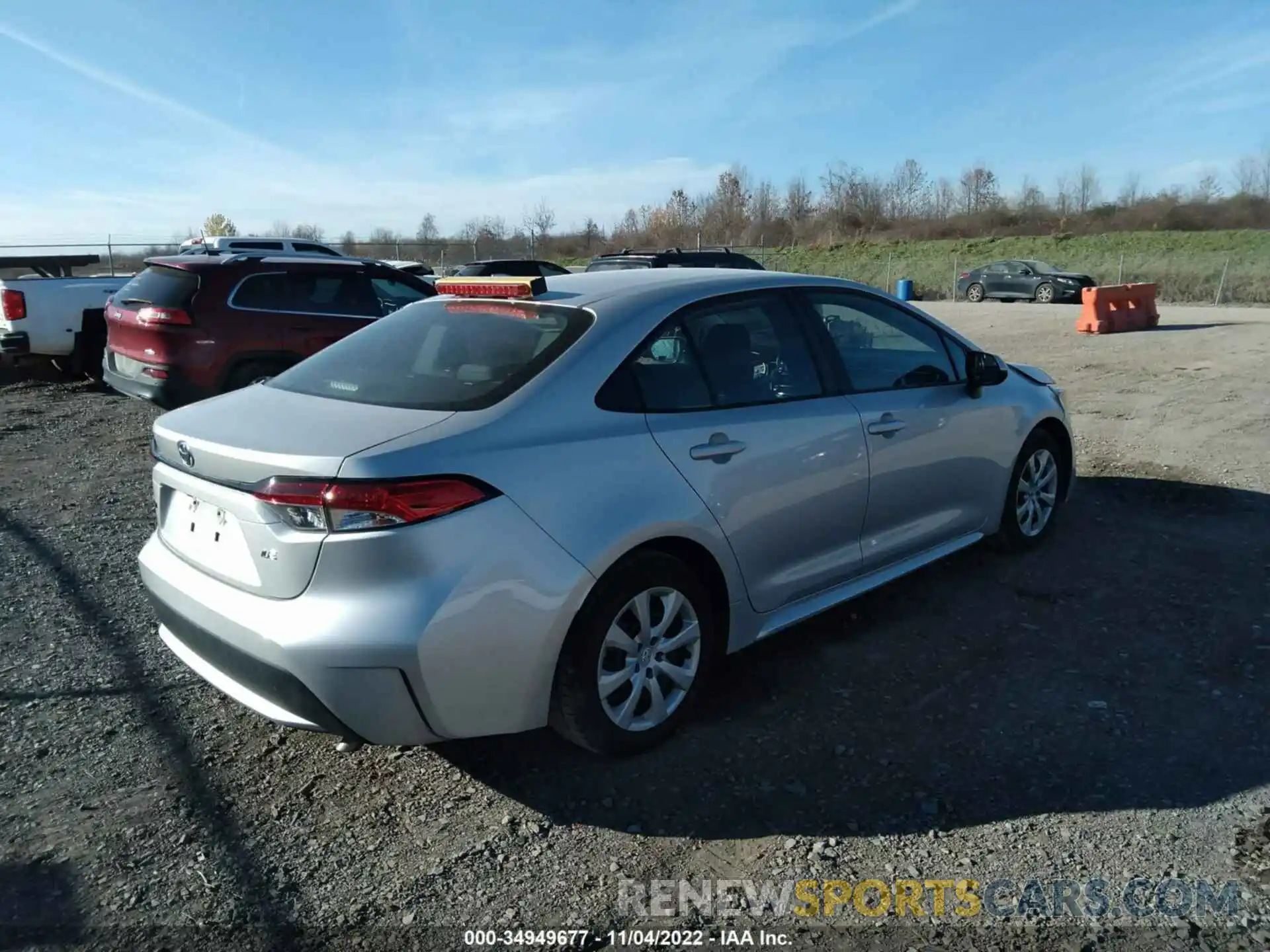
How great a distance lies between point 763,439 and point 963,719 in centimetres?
129

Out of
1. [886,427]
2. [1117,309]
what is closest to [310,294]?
[886,427]

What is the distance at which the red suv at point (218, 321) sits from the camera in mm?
8008

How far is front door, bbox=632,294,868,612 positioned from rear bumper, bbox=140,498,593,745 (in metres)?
0.74

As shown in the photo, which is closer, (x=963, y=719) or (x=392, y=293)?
(x=963, y=719)

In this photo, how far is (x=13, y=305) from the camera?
10805 mm

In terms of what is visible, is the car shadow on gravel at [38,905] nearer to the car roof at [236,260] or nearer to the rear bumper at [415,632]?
the rear bumper at [415,632]

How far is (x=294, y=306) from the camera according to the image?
8.81 m

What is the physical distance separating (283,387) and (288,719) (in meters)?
1.31

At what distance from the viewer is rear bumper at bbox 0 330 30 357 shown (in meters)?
10.8

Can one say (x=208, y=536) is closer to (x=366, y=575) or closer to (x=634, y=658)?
(x=366, y=575)

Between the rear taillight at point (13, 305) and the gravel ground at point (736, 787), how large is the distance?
23.6 feet

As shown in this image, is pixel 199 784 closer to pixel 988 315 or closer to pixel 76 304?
pixel 76 304

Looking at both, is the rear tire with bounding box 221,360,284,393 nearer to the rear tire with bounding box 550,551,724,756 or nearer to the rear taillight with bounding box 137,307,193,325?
the rear taillight with bounding box 137,307,193,325

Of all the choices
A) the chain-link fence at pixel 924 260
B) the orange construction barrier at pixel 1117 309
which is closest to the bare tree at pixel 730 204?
the chain-link fence at pixel 924 260
